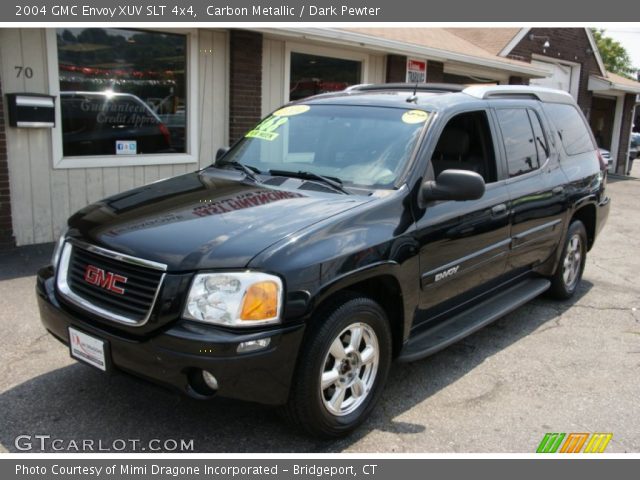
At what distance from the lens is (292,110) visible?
469cm

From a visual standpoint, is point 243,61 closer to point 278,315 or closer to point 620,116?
point 278,315

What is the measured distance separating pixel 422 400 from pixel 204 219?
177 centimetres

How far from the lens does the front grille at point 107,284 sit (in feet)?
9.68

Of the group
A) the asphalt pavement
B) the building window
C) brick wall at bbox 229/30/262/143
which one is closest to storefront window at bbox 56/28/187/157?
the building window

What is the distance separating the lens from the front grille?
2951 millimetres

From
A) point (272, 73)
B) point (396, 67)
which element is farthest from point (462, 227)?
point (396, 67)

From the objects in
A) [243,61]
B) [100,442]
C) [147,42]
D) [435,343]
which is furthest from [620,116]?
[100,442]

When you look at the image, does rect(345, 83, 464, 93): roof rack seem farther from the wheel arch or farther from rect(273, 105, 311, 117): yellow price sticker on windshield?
the wheel arch

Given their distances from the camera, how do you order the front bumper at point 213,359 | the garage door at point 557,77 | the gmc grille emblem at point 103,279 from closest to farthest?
the front bumper at point 213,359, the gmc grille emblem at point 103,279, the garage door at point 557,77

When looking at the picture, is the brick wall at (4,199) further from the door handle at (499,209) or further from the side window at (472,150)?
the door handle at (499,209)

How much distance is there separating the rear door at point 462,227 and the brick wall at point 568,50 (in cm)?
1285

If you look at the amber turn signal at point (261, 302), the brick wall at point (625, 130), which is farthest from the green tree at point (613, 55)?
the amber turn signal at point (261, 302)

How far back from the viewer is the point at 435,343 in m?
3.86

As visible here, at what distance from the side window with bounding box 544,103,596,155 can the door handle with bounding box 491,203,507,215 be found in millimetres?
1495
